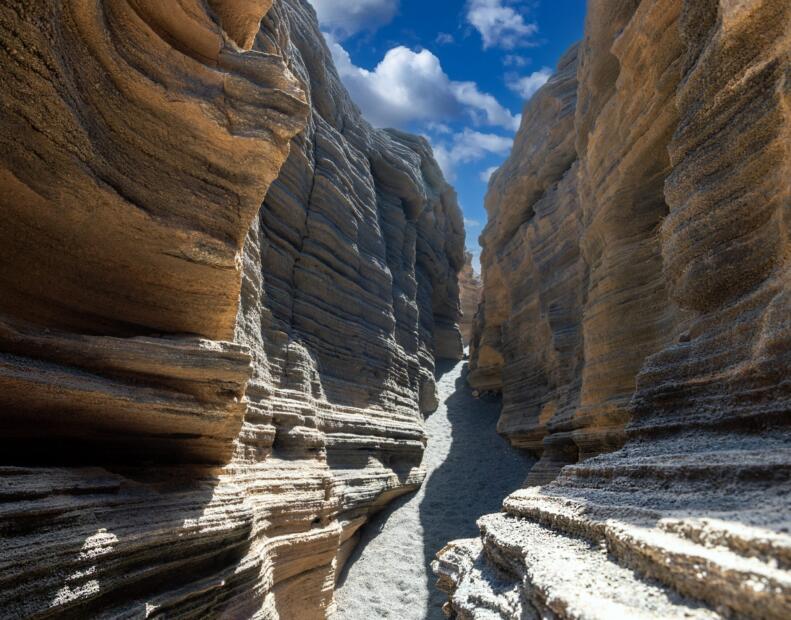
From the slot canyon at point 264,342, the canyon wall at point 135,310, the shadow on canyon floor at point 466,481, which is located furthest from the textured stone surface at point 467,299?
the canyon wall at point 135,310

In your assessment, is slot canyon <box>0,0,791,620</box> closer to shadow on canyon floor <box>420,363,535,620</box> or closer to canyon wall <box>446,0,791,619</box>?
canyon wall <box>446,0,791,619</box>

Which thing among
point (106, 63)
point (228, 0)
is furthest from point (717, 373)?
point (228, 0)

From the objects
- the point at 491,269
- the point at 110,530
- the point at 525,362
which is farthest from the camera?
the point at 491,269

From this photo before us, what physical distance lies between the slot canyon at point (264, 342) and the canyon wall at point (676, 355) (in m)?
0.02

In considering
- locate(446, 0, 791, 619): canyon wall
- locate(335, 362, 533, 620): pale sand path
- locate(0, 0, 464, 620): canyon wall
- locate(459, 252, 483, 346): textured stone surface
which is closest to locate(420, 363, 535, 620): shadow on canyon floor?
locate(335, 362, 533, 620): pale sand path

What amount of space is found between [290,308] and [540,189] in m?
11.5

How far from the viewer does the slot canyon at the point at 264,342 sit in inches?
119

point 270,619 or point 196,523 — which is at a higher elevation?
point 196,523

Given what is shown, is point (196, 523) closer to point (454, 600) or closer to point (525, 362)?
point (454, 600)

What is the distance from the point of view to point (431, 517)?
48.6 ft

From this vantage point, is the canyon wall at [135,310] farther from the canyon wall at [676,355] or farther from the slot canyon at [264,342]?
the canyon wall at [676,355]

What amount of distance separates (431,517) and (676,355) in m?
11.9

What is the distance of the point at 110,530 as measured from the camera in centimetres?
413

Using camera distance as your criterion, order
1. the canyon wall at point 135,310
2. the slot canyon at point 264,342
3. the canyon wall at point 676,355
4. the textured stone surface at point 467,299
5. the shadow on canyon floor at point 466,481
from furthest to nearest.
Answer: the textured stone surface at point 467,299
the shadow on canyon floor at point 466,481
the canyon wall at point 135,310
the slot canyon at point 264,342
the canyon wall at point 676,355
